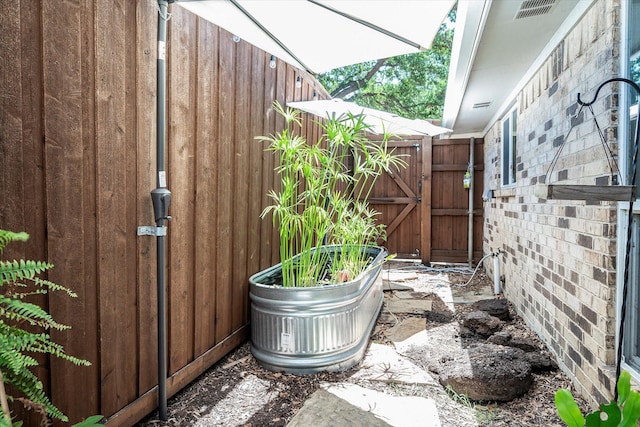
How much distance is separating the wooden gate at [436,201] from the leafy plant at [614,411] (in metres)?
5.49

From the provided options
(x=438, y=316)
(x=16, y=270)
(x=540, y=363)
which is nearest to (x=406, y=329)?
(x=438, y=316)

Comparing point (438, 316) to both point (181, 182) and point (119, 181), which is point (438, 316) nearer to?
point (181, 182)

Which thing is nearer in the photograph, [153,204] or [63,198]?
[63,198]

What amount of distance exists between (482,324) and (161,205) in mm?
2651

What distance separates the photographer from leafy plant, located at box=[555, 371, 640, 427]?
3.81 feet

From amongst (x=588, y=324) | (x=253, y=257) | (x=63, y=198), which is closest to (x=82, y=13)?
(x=63, y=198)

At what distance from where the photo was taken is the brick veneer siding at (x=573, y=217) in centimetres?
197

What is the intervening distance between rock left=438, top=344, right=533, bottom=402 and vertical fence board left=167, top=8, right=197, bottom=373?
1.53m

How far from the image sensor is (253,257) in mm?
3176

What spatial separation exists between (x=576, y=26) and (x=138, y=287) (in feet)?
9.51

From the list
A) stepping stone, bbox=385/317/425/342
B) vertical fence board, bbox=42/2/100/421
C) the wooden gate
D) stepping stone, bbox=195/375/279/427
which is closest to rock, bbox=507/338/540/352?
stepping stone, bbox=385/317/425/342

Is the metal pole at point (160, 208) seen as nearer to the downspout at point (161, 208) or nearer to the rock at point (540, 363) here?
the downspout at point (161, 208)

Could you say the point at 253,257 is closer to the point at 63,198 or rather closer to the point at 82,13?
the point at 63,198

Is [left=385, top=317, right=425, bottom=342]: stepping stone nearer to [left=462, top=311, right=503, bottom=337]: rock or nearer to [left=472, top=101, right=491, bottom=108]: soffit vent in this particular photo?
[left=462, top=311, right=503, bottom=337]: rock
